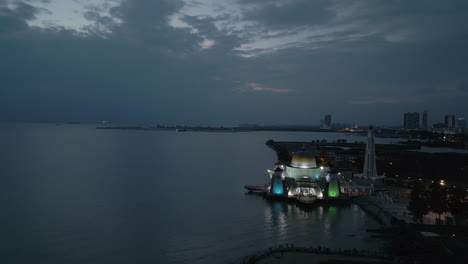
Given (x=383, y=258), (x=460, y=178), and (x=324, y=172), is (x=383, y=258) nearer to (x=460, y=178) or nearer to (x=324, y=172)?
(x=324, y=172)

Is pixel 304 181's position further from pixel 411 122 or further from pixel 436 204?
pixel 411 122

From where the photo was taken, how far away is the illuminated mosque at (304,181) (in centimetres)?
2175

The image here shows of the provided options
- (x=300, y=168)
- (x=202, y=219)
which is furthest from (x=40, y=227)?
(x=300, y=168)

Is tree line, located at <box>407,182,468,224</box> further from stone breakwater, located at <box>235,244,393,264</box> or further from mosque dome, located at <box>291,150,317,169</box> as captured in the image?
mosque dome, located at <box>291,150,317,169</box>

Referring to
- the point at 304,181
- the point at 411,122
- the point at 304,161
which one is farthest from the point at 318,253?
the point at 411,122

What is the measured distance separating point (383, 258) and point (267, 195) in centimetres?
1122

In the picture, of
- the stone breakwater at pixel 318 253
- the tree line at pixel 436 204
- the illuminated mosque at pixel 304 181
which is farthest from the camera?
the illuminated mosque at pixel 304 181

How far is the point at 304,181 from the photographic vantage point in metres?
22.2

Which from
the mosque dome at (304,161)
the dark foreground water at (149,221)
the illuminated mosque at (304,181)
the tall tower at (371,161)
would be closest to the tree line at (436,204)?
the dark foreground water at (149,221)

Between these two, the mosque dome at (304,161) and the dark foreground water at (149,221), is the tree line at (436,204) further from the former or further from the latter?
the mosque dome at (304,161)

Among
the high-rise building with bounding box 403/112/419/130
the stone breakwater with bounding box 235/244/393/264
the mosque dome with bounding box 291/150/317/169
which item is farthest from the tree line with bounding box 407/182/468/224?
the high-rise building with bounding box 403/112/419/130

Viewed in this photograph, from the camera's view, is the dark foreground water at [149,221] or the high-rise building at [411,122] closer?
the dark foreground water at [149,221]

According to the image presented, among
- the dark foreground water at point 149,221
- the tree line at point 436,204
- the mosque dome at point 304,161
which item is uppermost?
the mosque dome at point 304,161

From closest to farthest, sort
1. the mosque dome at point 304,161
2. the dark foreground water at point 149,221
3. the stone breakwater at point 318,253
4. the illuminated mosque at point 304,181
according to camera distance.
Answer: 1. the stone breakwater at point 318,253
2. the dark foreground water at point 149,221
3. the illuminated mosque at point 304,181
4. the mosque dome at point 304,161
